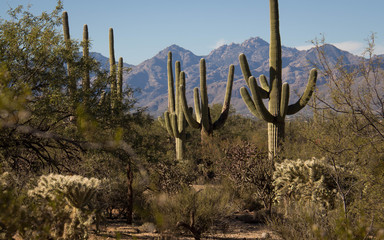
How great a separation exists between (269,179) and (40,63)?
24.6ft

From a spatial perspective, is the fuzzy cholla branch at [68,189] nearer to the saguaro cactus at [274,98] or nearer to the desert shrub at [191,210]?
the desert shrub at [191,210]

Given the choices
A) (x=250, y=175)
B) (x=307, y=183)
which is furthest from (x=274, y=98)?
(x=307, y=183)

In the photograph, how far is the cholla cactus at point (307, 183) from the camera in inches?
382

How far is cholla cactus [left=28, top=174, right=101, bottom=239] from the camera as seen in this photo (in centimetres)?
596

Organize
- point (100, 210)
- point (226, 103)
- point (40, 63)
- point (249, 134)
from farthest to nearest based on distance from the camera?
point (249, 134) → point (226, 103) → point (40, 63) → point (100, 210)

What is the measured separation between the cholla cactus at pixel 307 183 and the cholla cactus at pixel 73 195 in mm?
5632

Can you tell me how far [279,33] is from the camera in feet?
51.2

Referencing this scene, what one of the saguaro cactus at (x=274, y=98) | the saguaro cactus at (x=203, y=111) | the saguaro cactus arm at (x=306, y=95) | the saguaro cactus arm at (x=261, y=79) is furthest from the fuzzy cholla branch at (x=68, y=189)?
the saguaro cactus at (x=203, y=111)

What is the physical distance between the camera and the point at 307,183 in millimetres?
10055

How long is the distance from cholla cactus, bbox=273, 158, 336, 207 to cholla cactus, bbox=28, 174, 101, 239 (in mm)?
5632

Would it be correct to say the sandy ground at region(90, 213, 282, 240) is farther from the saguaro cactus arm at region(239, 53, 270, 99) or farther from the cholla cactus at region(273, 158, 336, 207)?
the saguaro cactus arm at region(239, 53, 270, 99)

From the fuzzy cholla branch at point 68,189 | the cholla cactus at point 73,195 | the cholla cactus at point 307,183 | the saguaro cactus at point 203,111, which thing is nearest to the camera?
the cholla cactus at point 73,195

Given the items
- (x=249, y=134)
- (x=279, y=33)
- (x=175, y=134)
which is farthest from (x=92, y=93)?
(x=249, y=134)

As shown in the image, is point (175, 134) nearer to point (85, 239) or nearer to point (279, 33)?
point (279, 33)
